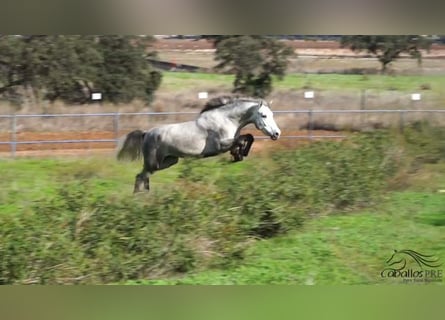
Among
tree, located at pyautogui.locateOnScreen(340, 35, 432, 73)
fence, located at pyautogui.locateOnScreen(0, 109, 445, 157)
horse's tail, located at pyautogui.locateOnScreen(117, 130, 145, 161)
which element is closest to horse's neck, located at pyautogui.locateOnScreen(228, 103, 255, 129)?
→ fence, located at pyautogui.locateOnScreen(0, 109, 445, 157)

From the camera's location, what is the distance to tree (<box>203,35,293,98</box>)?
166 inches

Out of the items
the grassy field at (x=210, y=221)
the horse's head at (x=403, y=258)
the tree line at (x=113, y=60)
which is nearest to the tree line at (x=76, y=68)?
the tree line at (x=113, y=60)

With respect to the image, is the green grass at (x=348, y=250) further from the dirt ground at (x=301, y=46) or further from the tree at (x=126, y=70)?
the tree at (x=126, y=70)

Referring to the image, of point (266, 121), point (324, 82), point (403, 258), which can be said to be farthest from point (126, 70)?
point (403, 258)

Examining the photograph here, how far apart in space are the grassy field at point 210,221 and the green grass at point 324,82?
0.33 m

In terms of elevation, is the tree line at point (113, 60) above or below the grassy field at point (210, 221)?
above

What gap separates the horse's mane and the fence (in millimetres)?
82

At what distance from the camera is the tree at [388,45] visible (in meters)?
4.21

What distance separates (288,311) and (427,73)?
1.61 metres

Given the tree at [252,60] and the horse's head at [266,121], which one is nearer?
the tree at [252,60]

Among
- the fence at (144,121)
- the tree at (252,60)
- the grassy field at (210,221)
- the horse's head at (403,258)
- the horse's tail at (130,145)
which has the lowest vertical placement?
the horse's head at (403,258)

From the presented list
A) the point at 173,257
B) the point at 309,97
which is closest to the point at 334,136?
the point at 309,97

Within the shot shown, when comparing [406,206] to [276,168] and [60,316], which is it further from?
[60,316]
